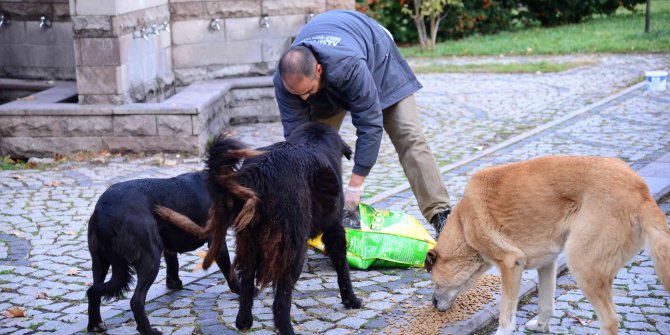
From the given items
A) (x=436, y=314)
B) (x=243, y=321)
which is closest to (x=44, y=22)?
(x=243, y=321)

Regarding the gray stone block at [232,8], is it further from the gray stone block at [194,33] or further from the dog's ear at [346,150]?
the dog's ear at [346,150]

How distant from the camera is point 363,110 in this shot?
5.48 metres

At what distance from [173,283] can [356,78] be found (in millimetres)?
1887

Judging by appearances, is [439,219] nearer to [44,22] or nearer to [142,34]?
[142,34]

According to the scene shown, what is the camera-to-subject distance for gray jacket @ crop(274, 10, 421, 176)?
5.36 metres

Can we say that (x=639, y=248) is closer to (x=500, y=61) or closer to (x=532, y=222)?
(x=532, y=222)

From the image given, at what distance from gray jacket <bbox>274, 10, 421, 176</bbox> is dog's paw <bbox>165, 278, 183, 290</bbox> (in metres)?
1.31

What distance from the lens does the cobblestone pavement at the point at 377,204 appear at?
16.5 feet

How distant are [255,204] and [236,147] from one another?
321 millimetres

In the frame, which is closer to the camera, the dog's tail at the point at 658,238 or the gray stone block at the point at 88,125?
the dog's tail at the point at 658,238

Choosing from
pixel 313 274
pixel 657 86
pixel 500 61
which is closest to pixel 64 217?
pixel 313 274

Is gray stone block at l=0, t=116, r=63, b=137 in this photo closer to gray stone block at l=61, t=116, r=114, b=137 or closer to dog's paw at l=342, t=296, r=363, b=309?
gray stone block at l=61, t=116, r=114, b=137

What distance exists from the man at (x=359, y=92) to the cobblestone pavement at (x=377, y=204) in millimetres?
775

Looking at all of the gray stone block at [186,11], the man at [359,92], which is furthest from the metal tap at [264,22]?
the man at [359,92]
